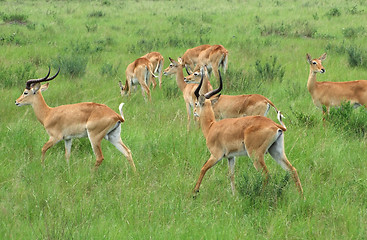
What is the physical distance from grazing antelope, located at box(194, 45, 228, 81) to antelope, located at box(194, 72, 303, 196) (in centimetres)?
611

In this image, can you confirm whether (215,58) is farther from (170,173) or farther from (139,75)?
(170,173)

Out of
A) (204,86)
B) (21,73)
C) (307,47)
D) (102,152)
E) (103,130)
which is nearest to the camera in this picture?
(103,130)

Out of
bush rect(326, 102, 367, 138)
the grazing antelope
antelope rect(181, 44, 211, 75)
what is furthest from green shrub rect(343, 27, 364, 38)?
bush rect(326, 102, 367, 138)

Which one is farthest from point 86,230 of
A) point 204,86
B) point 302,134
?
point 204,86

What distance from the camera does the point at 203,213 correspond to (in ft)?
14.3

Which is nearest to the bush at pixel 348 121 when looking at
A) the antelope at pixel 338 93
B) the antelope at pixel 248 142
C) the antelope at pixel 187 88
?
the antelope at pixel 338 93

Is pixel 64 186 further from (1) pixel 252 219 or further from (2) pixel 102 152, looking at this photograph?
(1) pixel 252 219

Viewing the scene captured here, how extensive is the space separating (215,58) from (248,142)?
22.5 ft

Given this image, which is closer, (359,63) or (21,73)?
(21,73)

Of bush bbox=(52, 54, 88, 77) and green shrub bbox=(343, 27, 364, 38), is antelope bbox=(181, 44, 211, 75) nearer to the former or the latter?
bush bbox=(52, 54, 88, 77)

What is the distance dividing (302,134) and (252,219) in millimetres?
2708

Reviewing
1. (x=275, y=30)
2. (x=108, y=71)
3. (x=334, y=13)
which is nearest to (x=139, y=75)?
(x=108, y=71)

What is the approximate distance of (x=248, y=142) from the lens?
4.98 metres

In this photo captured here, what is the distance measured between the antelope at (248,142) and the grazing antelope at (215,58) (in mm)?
6106
